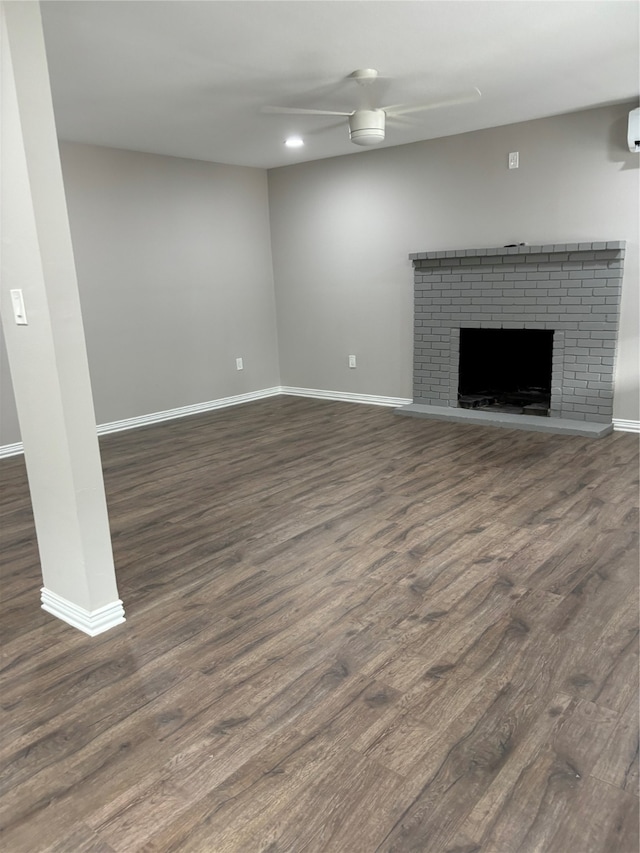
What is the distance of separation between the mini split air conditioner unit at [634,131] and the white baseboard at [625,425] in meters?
1.88

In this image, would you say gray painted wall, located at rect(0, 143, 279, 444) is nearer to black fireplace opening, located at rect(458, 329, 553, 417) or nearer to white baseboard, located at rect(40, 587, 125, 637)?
black fireplace opening, located at rect(458, 329, 553, 417)

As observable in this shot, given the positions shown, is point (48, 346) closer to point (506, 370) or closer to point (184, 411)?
point (184, 411)

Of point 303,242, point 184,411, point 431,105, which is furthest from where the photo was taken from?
point 303,242

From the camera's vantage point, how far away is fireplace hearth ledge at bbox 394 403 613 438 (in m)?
4.44

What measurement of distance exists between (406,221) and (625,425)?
250cm

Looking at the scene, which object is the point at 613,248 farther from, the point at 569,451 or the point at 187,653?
the point at 187,653

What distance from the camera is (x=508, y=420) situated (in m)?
4.78

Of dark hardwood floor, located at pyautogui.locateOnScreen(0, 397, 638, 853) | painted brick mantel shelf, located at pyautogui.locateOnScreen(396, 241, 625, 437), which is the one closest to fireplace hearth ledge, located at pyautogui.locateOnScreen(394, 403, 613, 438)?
painted brick mantel shelf, located at pyautogui.locateOnScreen(396, 241, 625, 437)

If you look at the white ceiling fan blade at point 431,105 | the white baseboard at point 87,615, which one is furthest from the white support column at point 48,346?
the white ceiling fan blade at point 431,105

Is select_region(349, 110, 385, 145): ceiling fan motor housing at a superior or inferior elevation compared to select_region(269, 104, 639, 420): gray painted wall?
superior

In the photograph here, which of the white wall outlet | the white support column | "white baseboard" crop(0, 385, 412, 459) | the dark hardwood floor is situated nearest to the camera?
the dark hardwood floor

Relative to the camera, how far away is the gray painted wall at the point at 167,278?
16.1 ft

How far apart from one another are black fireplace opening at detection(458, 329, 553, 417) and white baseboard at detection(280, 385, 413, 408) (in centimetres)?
62

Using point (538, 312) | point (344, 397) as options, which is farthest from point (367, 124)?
point (344, 397)
